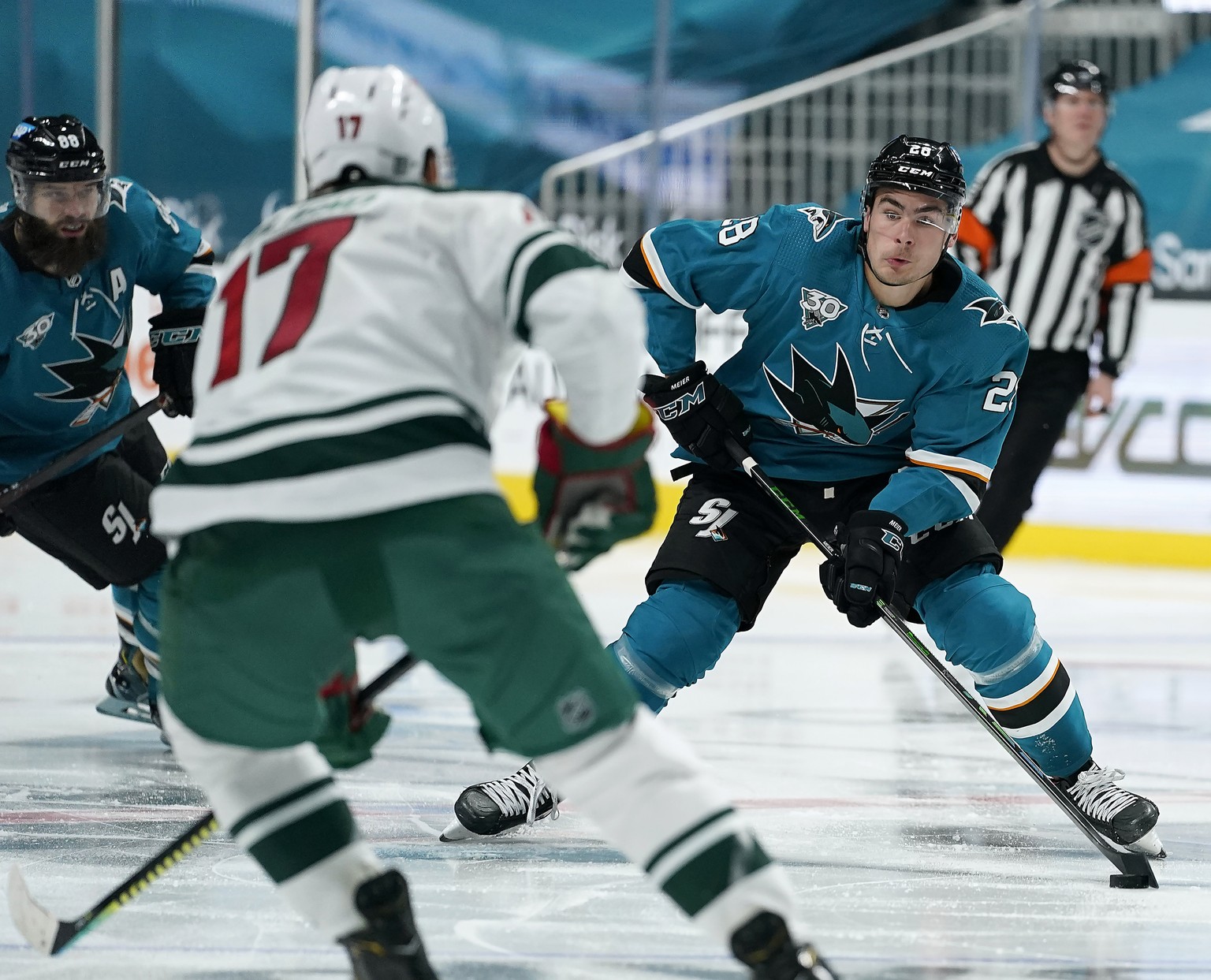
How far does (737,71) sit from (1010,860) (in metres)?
4.74

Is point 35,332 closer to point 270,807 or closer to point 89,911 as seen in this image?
→ point 89,911

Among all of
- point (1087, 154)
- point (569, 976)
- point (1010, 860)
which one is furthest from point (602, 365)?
point (1087, 154)

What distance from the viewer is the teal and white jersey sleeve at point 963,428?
2574 mm

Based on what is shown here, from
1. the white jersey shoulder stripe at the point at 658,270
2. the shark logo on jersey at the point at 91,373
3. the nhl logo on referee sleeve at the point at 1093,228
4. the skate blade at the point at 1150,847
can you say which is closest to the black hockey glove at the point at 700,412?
the white jersey shoulder stripe at the point at 658,270

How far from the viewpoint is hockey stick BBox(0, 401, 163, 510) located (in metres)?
3.19

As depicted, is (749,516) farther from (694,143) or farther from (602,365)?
(694,143)

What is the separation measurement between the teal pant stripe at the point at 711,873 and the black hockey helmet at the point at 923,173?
1.26 m

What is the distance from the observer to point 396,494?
1623mm

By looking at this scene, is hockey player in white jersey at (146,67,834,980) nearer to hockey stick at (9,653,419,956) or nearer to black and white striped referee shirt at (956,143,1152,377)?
hockey stick at (9,653,419,956)

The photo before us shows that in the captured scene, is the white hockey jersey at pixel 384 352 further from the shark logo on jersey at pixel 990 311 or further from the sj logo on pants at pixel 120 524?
the sj logo on pants at pixel 120 524

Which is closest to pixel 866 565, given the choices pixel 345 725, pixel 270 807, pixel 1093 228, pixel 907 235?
pixel 907 235

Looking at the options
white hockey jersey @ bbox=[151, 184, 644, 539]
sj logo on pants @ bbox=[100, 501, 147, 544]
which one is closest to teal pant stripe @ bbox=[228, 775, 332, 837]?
white hockey jersey @ bbox=[151, 184, 644, 539]

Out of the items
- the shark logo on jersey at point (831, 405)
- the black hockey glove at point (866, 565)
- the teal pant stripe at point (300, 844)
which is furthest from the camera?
the shark logo on jersey at point (831, 405)

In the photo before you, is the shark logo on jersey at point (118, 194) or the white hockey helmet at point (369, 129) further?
the shark logo on jersey at point (118, 194)
